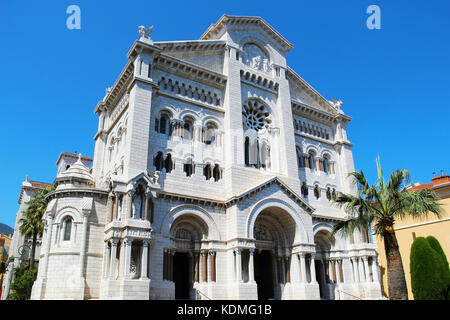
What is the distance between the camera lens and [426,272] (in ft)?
73.7

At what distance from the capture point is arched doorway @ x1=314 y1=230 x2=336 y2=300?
104ft

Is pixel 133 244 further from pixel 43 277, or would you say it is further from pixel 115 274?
pixel 43 277

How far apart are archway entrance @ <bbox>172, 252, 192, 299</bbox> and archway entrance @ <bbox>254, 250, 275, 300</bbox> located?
611 centimetres

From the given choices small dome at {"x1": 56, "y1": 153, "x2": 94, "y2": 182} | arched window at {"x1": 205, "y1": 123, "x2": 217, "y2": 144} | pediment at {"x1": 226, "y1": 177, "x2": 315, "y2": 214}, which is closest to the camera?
pediment at {"x1": 226, "y1": 177, "x2": 315, "y2": 214}

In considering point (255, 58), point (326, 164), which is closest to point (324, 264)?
point (326, 164)

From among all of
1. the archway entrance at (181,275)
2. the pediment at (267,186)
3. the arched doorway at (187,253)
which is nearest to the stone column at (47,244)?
the arched doorway at (187,253)

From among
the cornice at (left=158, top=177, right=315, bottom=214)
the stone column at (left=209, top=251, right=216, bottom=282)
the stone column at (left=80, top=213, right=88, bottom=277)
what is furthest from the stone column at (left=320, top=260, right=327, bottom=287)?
the stone column at (left=80, top=213, right=88, bottom=277)

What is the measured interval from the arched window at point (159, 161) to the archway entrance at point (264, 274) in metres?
10.6

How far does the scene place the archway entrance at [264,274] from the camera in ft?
97.0

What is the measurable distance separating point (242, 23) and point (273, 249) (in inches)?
807

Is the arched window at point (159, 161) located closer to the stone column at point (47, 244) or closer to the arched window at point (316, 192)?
the stone column at point (47, 244)

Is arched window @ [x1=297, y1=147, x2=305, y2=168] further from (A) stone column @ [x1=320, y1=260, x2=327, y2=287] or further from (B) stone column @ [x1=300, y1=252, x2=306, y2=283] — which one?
(B) stone column @ [x1=300, y1=252, x2=306, y2=283]

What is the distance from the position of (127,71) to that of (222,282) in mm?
17490

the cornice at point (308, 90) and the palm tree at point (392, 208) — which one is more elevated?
the cornice at point (308, 90)
